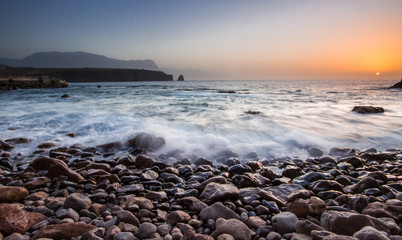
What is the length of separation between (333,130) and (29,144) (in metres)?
8.22

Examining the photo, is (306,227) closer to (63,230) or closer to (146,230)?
(146,230)

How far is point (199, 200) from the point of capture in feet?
7.98

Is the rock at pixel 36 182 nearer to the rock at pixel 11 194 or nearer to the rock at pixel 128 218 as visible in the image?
the rock at pixel 11 194

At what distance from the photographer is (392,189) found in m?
2.67

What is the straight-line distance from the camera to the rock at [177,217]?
2.05m

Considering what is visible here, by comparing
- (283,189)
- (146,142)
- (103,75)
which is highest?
(103,75)

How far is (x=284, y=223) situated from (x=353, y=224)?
0.55m

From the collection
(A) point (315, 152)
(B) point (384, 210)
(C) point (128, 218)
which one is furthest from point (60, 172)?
(A) point (315, 152)

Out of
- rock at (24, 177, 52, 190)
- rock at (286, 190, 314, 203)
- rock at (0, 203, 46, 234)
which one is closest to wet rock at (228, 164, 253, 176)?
rock at (286, 190, 314, 203)

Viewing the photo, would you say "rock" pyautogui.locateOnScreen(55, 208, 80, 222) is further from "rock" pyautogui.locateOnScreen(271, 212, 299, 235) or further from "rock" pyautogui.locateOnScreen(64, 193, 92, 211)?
"rock" pyautogui.locateOnScreen(271, 212, 299, 235)

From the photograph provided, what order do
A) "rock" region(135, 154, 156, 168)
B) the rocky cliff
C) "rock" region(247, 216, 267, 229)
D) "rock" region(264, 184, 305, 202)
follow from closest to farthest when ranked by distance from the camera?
"rock" region(247, 216, 267, 229)
"rock" region(264, 184, 305, 202)
"rock" region(135, 154, 156, 168)
the rocky cliff

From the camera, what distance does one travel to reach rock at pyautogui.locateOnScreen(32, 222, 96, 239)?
1751 millimetres

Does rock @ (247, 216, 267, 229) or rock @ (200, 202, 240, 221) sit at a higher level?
rock @ (200, 202, 240, 221)

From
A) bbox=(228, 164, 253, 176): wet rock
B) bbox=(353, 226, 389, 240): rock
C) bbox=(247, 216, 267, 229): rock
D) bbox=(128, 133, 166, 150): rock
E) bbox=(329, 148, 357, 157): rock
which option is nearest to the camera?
bbox=(353, 226, 389, 240): rock
